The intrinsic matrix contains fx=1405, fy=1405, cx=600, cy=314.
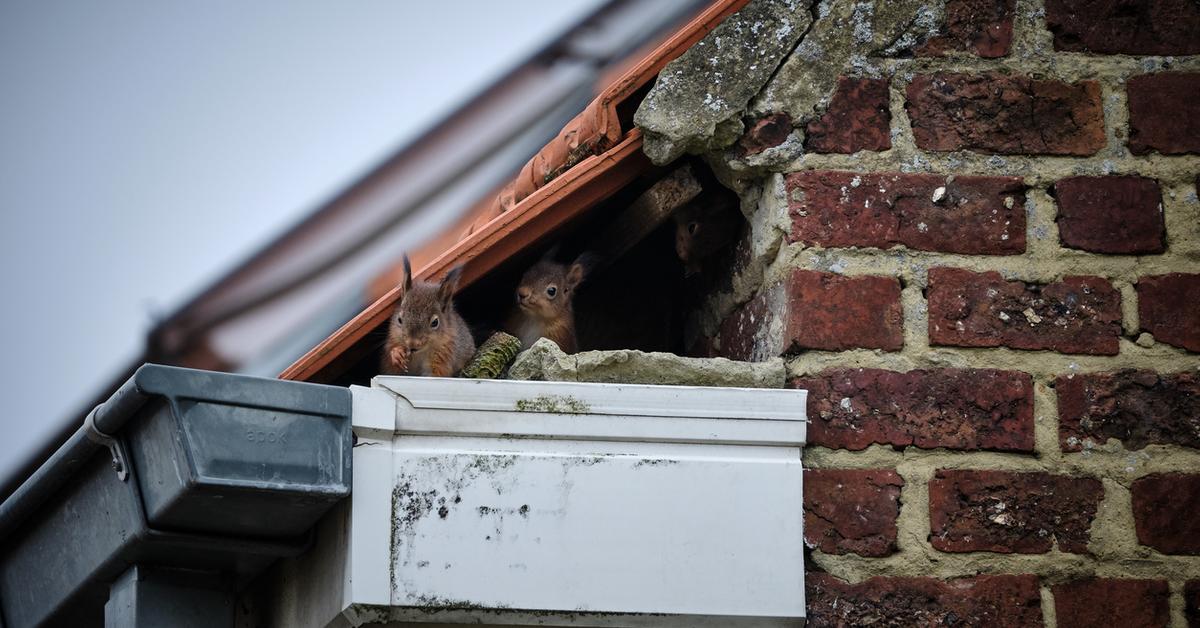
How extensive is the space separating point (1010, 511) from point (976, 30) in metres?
1.09

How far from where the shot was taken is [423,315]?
3.83m

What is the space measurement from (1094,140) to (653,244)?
4.25ft

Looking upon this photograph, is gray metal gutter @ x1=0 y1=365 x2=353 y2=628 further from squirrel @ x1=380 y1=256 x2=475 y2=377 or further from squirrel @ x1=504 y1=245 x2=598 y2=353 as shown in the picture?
squirrel @ x1=504 y1=245 x2=598 y2=353

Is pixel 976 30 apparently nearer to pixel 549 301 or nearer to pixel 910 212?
pixel 910 212

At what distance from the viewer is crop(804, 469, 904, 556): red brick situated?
2.83 meters

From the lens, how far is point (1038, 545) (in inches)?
112

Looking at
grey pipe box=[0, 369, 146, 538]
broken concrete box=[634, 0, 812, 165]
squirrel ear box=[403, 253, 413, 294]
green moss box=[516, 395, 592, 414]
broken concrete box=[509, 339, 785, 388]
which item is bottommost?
grey pipe box=[0, 369, 146, 538]

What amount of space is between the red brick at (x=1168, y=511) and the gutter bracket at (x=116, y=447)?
202 cm

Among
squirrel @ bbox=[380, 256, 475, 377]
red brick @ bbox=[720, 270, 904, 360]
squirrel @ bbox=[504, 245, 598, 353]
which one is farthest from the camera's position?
squirrel @ bbox=[504, 245, 598, 353]

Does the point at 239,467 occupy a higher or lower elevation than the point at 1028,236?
lower

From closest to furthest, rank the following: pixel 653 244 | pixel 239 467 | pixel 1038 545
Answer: pixel 239 467, pixel 1038 545, pixel 653 244

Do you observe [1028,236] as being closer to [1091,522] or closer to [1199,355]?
[1199,355]

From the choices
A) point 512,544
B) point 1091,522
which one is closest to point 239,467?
point 512,544

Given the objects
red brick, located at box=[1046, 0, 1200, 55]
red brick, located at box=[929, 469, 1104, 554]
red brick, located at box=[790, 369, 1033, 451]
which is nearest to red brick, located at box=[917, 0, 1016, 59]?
red brick, located at box=[1046, 0, 1200, 55]
